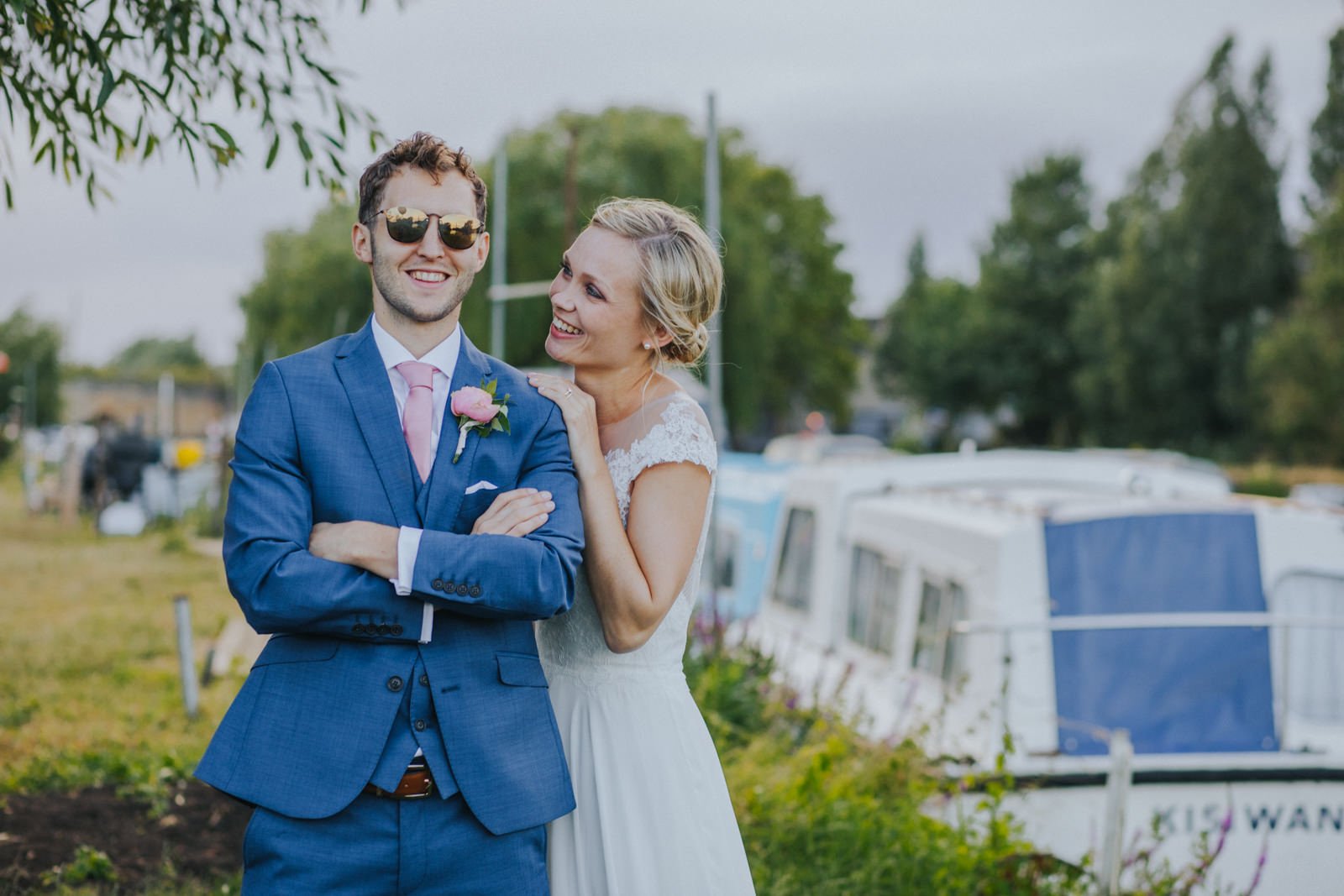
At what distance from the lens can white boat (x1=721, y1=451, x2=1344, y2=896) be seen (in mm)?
5652

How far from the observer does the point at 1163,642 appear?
20.7 feet

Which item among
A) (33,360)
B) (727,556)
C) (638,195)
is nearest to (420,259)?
(727,556)

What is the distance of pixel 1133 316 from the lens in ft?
147

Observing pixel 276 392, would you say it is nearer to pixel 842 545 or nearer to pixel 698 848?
pixel 698 848

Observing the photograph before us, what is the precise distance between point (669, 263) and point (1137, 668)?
428 centimetres

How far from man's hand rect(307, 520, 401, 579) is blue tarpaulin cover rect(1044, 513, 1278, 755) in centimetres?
454

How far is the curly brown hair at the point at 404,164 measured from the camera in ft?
8.71

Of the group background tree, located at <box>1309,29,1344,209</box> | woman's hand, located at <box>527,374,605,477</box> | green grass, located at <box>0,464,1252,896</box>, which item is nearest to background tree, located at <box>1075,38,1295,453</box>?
background tree, located at <box>1309,29,1344,209</box>

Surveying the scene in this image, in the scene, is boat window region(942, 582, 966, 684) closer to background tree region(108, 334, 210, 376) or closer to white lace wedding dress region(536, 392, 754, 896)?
white lace wedding dress region(536, 392, 754, 896)

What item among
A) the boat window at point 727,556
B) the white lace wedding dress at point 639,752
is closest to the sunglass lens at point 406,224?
the white lace wedding dress at point 639,752

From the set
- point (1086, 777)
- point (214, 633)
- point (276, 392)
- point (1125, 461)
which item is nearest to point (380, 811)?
point (276, 392)

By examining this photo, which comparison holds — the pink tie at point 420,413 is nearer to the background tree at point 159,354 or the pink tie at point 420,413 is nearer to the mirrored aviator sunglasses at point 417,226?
the mirrored aviator sunglasses at point 417,226

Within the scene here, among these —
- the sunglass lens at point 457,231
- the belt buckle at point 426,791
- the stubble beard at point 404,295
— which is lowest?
the belt buckle at point 426,791

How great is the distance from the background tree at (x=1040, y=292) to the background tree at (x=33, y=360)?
40.1 metres
